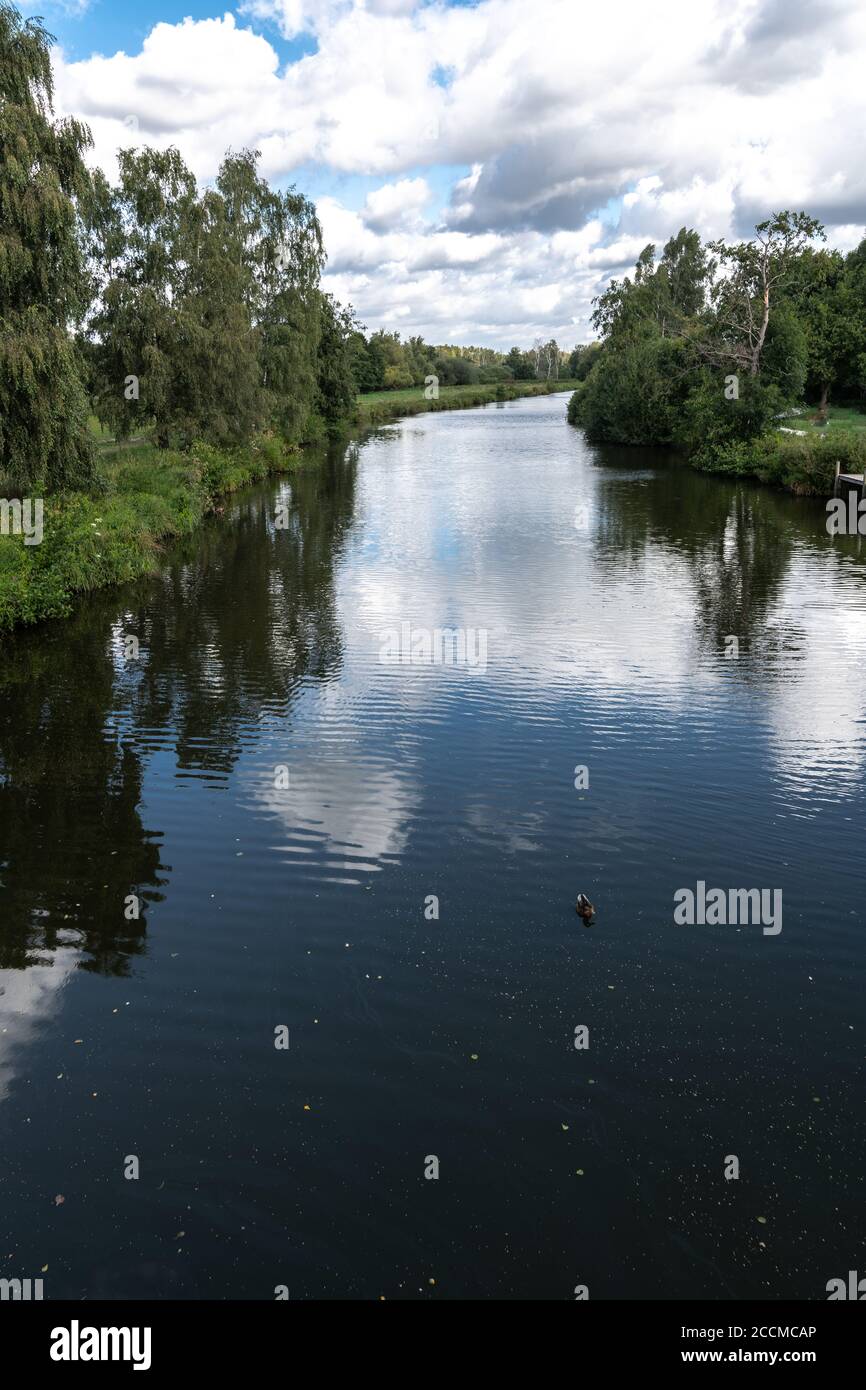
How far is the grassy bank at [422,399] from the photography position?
110 meters

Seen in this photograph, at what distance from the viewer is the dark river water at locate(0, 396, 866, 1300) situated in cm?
711

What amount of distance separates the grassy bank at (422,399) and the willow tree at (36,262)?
72.3 metres

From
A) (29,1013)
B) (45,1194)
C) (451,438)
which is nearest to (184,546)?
(29,1013)

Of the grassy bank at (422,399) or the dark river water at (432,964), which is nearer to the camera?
the dark river water at (432,964)

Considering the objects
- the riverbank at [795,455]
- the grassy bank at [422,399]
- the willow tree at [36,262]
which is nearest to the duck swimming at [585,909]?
the willow tree at [36,262]

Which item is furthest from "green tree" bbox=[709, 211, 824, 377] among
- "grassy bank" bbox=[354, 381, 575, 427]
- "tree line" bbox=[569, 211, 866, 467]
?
"grassy bank" bbox=[354, 381, 575, 427]

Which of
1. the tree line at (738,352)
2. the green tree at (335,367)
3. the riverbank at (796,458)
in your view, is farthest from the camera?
the green tree at (335,367)

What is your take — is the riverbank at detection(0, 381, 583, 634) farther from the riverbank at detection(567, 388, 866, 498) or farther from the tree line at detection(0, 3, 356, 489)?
the riverbank at detection(567, 388, 866, 498)

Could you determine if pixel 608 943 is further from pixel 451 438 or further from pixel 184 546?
pixel 451 438

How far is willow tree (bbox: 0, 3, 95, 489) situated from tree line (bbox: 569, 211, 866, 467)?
36.9m

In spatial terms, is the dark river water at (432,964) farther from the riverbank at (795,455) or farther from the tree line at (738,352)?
the tree line at (738,352)

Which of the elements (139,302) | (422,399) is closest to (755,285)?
(139,302)
